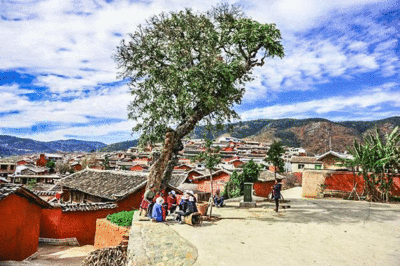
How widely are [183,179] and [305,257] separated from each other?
30.3 metres

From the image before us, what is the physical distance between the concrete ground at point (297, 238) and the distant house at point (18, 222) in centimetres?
1049

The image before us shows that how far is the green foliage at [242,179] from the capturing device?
2438 centimetres

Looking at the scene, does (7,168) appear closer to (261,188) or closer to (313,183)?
(261,188)

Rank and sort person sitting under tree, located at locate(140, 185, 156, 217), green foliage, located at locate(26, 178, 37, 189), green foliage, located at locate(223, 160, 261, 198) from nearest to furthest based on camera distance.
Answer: person sitting under tree, located at locate(140, 185, 156, 217) < green foliage, located at locate(223, 160, 261, 198) < green foliage, located at locate(26, 178, 37, 189)

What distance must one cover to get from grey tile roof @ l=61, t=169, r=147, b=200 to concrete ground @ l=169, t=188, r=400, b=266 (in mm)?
11905

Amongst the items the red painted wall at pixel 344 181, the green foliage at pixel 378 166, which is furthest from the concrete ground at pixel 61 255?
the green foliage at pixel 378 166

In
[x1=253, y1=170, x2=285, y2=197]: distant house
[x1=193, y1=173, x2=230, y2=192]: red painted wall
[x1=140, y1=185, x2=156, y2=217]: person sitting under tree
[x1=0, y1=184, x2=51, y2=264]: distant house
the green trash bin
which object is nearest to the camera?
[x1=140, y1=185, x2=156, y2=217]: person sitting under tree

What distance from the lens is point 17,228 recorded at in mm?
16062

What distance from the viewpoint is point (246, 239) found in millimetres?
9070

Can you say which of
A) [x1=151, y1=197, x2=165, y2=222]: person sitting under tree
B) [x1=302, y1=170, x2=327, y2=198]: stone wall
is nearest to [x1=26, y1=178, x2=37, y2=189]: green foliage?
[x1=151, y1=197, x2=165, y2=222]: person sitting under tree

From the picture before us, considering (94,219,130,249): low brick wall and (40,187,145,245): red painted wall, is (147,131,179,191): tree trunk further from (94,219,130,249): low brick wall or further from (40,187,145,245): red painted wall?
(40,187,145,245): red painted wall

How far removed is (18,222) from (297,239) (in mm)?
15990

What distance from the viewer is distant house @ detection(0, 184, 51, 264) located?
14.8 m

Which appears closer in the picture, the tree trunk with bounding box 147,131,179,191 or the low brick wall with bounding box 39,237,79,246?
the tree trunk with bounding box 147,131,179,191
